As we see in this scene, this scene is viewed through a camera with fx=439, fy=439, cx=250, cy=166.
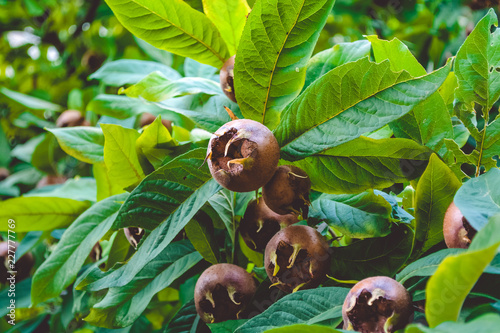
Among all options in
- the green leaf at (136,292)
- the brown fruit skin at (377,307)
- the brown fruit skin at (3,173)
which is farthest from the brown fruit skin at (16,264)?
the brown fruit skin at (377,307)

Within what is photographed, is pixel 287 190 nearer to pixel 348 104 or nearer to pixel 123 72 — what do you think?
pixel 348 104

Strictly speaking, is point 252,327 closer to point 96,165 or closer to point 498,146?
point 498,146

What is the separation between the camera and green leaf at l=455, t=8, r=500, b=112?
84 cm

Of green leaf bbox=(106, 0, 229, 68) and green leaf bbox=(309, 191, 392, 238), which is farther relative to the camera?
green leaf bbox=(106, 0, 229, 68)

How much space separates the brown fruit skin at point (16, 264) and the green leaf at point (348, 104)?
1.77 m

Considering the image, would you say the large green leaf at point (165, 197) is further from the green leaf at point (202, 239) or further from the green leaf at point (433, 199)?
the green leaf at point (433, 199)

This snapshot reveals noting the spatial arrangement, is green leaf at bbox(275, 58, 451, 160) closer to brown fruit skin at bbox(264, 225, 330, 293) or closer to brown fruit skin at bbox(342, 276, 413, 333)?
brown fruit skin at bbox(264, 225, 330, 293)

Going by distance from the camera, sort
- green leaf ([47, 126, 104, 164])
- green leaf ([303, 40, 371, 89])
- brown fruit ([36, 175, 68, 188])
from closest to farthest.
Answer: green leaf ([303, 40, 371, 89]) < green leaf ([47, 126, 104, 164]) < brown fruit ([36, 175, 68, 188])

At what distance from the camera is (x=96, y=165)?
143 centimetres

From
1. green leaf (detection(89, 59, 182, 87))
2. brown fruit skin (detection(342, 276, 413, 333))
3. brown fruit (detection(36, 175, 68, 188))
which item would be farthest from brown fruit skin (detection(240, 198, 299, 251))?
brown fruit (detection(36, 175, 68, 188))

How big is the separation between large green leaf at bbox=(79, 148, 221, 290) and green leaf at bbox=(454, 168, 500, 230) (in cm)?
44

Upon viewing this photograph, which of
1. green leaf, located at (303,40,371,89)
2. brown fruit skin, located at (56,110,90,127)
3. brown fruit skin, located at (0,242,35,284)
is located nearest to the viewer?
green leaf, located at (303,40,371,89)

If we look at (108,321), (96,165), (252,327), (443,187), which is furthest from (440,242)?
(96,165)

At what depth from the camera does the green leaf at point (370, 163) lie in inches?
32.8
